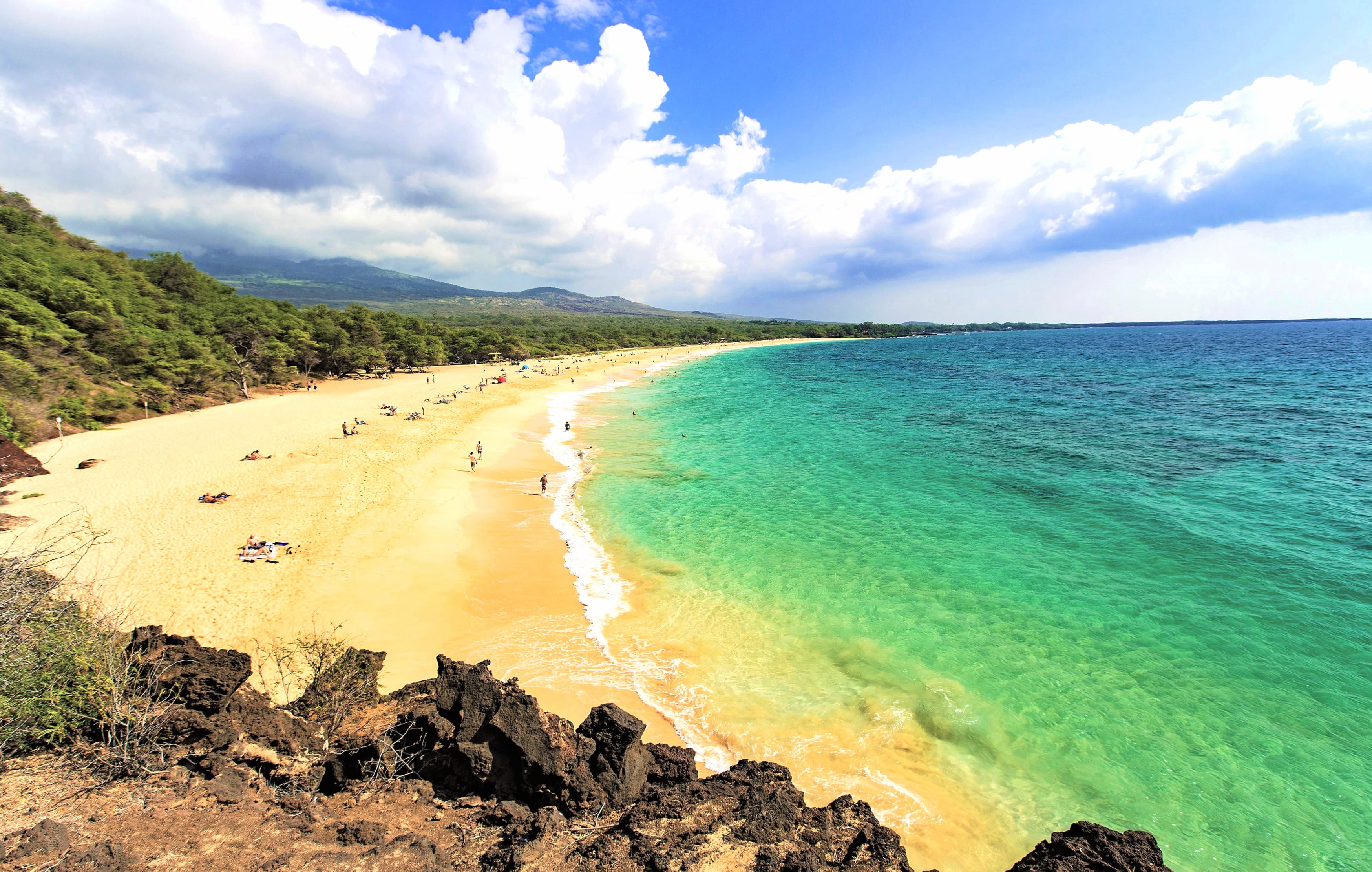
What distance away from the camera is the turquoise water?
8.10 metres

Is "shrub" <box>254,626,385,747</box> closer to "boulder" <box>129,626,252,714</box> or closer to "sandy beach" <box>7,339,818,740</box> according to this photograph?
"boulder" <box>129,626,252,714</box>

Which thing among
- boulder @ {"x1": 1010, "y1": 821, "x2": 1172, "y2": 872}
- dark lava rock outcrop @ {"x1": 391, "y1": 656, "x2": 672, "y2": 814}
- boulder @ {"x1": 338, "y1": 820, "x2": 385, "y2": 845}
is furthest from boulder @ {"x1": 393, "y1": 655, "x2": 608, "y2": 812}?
boulder @ {"x1": 1010, "y1": 821, "x2": 1172, "y2": 872}

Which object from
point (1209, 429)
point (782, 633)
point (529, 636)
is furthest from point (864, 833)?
point (1209, 429)

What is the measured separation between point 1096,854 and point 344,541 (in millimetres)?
18192

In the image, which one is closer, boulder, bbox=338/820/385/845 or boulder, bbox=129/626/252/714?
boulder, bbox=338/820/385/845

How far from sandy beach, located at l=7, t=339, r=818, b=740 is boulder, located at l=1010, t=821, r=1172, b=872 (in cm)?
575

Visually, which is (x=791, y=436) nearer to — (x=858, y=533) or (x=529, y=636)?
(x=858, y=533)

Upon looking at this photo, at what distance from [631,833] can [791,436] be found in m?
29.1

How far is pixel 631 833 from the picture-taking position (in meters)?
5.27

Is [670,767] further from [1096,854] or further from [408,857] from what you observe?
[1096,854]

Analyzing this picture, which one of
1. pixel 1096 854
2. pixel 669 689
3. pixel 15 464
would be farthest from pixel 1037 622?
pixel 15 464

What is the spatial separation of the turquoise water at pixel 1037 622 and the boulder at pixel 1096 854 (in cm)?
253

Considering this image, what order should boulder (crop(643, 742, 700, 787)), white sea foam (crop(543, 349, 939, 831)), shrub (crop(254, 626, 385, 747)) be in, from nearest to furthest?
boulder (crop(643, 742, 700, 787)), shrub (crop(254, 626, 385, 747)), white sea foam (crop(543, 349, 939, 831))

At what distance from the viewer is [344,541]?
15.8 meters
